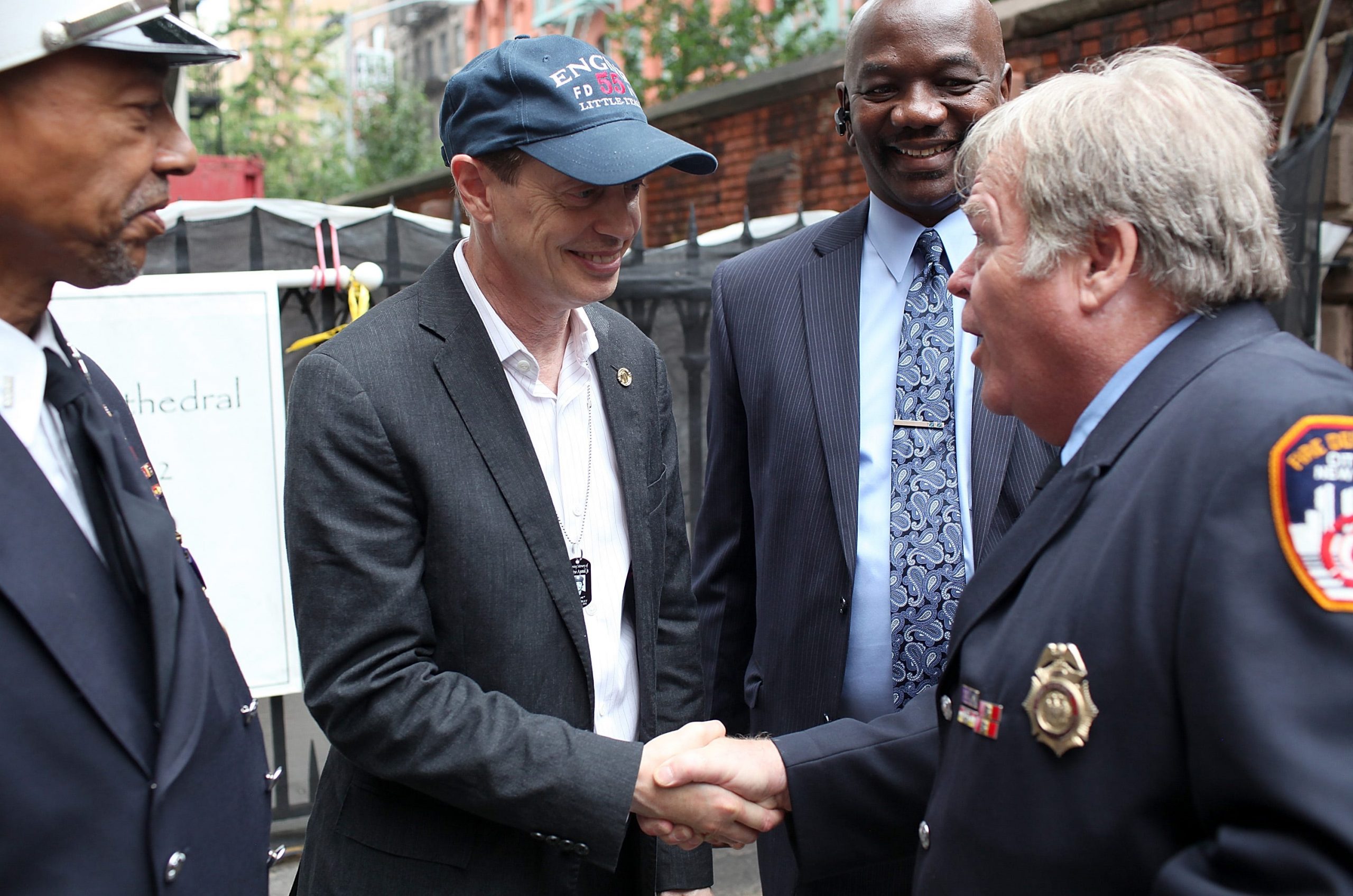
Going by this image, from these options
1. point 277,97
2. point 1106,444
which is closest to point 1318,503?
point 1106,444

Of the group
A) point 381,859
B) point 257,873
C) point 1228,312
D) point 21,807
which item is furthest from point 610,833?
point 1228,312

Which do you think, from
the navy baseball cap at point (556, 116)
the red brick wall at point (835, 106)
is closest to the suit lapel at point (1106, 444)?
the navy baseball cap at point (556, 116)

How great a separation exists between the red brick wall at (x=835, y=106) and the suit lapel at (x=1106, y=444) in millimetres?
2355

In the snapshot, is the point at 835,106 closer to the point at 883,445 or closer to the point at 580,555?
the point at 883,445

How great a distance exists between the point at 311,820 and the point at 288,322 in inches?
82.6

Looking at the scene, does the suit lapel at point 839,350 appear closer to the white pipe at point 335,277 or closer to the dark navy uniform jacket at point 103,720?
the dark navy uniform jacket at point 103,720

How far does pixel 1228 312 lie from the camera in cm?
122

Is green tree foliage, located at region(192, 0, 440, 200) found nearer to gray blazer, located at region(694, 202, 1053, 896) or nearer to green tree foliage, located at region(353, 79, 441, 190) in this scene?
green tree foliage, located at region(353, 79, 441, 190)

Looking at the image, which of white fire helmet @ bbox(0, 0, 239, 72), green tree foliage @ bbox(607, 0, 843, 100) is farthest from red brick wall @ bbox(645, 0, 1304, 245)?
white fire helmet @ bbox(0, 0, 239, 72)

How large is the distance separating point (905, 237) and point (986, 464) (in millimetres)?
501

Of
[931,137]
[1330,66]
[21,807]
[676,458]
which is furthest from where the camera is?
[1330,66]

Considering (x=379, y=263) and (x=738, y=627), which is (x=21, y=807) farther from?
(x=379, y=263)

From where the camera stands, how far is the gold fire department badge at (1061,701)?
3.69 ft

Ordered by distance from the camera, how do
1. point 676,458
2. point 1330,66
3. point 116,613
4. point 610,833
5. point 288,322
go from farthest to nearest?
point 1330,66 < point 288,322 < point 676,458 < point 610,833 < point 116,613
